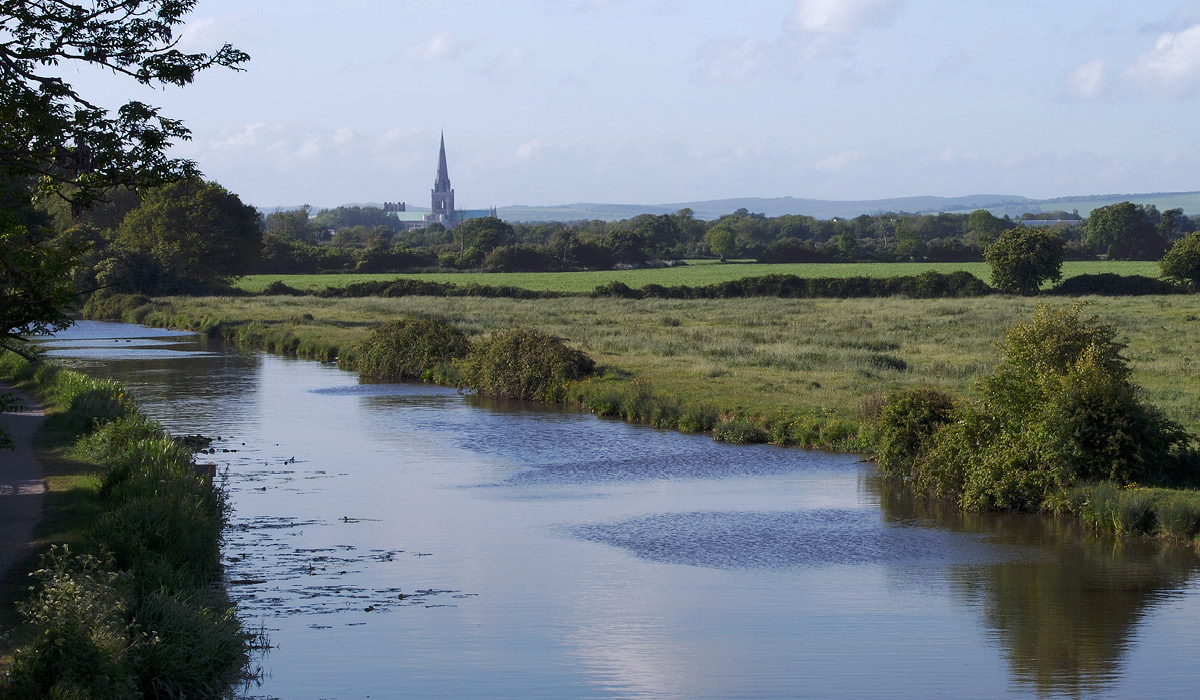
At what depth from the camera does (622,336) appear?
53.3 m

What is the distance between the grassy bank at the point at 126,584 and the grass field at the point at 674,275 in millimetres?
71780

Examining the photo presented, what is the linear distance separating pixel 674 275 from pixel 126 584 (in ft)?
320

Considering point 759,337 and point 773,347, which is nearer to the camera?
point 773,347

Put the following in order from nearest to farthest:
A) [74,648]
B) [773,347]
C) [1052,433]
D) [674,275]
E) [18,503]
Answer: [74,648], [18,503], [1052,433], [773,347], [674,275]

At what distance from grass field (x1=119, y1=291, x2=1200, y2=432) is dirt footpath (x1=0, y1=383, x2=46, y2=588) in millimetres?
16562

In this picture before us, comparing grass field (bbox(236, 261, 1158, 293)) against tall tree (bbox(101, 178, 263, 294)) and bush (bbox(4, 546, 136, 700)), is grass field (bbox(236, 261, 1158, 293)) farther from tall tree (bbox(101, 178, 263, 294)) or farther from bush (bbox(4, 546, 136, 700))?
bush (bbox(4, 546, 136, 700))

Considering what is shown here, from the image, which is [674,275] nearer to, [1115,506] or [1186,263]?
[1186,263]

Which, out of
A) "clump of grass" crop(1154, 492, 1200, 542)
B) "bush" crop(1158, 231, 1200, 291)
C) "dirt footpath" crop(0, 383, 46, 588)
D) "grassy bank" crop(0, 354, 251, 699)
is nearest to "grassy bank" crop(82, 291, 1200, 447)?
"clump of grass" crop(1154, 492, 1200, 542)

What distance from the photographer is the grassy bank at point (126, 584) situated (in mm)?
9961

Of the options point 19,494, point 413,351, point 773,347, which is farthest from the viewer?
point 773,347

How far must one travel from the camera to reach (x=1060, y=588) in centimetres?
1720

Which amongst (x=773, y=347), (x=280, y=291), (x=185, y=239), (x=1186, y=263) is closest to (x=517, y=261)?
(x=280, y=291)

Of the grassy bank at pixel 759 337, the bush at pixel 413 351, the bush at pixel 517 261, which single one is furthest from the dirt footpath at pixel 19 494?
the bush at pixel 517 261

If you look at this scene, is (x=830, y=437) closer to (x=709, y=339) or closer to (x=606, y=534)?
(x=606, y=534)
